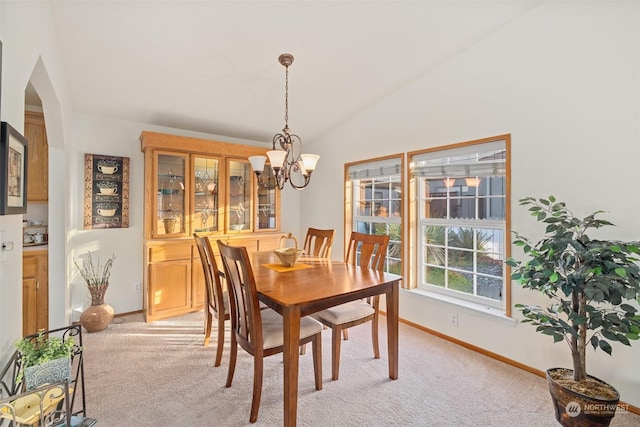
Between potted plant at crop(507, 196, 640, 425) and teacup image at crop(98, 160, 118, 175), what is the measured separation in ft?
12.8

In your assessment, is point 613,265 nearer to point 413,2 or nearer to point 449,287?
point 449,287

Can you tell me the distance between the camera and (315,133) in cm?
438

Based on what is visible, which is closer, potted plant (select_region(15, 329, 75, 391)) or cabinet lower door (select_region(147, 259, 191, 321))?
potted plant (select_region(15, 329, 75, 391))

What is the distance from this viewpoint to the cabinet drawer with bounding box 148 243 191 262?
3.30m

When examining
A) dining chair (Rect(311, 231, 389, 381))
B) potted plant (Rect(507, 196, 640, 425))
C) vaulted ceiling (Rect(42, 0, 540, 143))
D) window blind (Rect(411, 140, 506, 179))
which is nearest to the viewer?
potted plant (Rect(507, 196, 640, 425))

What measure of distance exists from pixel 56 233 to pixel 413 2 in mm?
3308

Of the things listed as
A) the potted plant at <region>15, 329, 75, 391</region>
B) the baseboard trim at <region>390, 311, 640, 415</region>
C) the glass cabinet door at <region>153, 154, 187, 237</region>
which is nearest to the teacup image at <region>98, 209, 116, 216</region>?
the glass cabinet door at <region>153, 154, 187, 237</region>

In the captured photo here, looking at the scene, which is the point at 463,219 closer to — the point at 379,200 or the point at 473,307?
the point at 473,307

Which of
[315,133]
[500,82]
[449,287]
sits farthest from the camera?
[315,133]

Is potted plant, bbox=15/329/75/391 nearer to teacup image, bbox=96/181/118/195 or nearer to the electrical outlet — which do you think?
teacup image, bbox=96/181/118/195

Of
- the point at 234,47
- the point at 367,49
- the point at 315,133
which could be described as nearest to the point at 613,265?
the point at 367,49

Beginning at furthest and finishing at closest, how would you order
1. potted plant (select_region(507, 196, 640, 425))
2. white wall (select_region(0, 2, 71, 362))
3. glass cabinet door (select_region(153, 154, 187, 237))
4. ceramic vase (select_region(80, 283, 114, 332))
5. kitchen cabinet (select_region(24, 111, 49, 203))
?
glass cabinet door (select_region(153, 154, 187, 237)) < ceramic vase (select_region(80, 283, 114, 332)) < kitchen cabinet (select_region(24, 111, 49, 203)) < potted plant (select_region(507, 196, 640, 425)) < white wall (select_region(0, 2, 71, 362))
